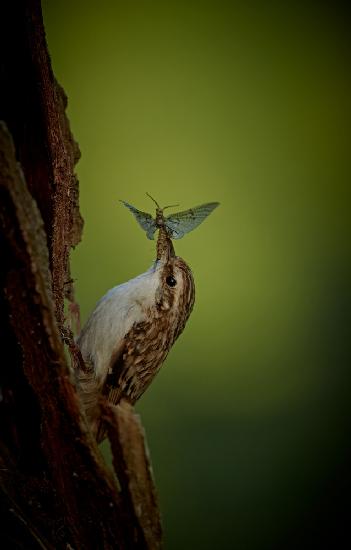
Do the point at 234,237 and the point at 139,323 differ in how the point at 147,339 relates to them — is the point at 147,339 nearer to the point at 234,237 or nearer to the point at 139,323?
the point at 139,323

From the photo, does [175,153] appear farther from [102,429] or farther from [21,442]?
[21,442]

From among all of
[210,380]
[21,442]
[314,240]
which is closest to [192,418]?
[210,380]

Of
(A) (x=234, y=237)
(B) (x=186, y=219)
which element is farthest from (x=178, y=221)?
(A) (x=234, y=237)

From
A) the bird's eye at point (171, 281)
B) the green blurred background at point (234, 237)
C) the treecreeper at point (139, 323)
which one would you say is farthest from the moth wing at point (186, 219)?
the green blurred background at point (234, 237)

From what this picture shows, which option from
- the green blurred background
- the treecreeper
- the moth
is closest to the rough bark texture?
the treecreeper


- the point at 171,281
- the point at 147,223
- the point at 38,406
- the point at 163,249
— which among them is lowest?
the point at 38,406

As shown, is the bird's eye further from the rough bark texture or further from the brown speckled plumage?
the rough bark texture

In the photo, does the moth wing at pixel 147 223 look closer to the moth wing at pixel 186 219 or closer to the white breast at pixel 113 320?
the moth wing at pixel 186 219
